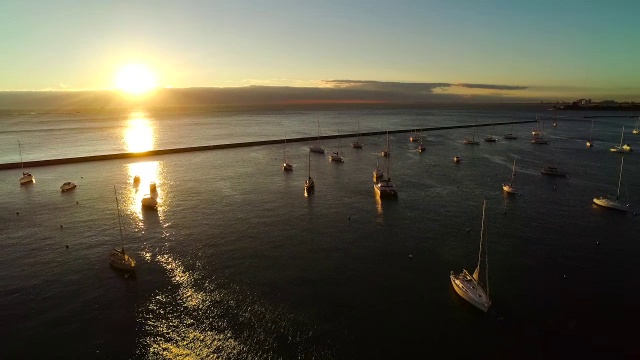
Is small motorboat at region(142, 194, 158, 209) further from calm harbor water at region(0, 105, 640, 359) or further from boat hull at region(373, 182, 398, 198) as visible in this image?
boat hull at region(373, 182, 398, 198)

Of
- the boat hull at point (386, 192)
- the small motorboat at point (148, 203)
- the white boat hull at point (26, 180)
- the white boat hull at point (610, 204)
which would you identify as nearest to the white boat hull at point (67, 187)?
the white boat hull at point (26, 180)

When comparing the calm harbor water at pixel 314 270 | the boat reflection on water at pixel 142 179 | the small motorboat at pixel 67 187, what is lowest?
the calm harbor water at pixel 314 270

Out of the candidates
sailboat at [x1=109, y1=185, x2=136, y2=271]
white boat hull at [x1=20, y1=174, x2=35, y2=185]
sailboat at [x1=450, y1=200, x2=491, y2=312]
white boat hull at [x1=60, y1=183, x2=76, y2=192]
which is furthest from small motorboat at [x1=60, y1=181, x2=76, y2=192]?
sailboat at [x1=450, y1=200, x2=491, y2=312]

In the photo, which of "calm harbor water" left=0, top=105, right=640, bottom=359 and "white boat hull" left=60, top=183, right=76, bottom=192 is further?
"white boat hull" left=60, top=183, right=76, bottom=192

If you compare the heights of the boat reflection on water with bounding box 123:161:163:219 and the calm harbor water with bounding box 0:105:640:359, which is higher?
the boat reflection on water with bounding box 123:161:163:219

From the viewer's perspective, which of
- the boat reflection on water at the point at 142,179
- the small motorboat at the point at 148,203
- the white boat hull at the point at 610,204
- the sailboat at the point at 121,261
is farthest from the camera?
the boat reflection on water at the point at 142,179

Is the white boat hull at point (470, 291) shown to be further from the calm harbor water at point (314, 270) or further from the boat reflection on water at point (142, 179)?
the boat reflection on water at point (142, 179)

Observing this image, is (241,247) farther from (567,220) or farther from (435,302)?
(567,220)
